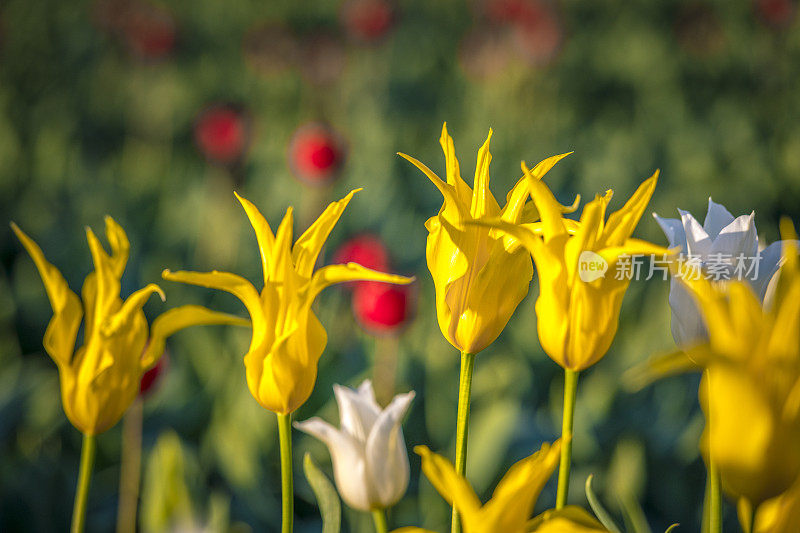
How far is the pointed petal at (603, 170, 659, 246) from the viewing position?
0.85 feet

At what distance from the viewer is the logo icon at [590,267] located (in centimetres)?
26

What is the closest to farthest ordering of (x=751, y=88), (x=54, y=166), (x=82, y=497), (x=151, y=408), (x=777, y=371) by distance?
1. (x=777, y=371)
2. (x=82, y=497)
3. (x=151, y=408)
4. (x=54, y=166)
5. (x=751, y=88)

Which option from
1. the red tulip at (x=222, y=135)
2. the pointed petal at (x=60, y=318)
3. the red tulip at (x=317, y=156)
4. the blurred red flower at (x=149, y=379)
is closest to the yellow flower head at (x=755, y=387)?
the pointed petal at (x=60, y=318)

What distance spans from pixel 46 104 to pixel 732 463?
2112 mm

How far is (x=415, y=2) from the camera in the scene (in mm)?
3270

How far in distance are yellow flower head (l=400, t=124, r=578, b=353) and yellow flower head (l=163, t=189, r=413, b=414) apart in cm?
4

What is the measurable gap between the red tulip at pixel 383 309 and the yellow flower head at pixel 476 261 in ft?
1.26

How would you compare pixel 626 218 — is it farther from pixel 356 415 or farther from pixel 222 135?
pixel 222 135

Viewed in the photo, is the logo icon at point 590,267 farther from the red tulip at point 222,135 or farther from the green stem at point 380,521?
the red tulip at point 222,135

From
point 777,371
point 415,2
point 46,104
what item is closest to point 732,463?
point 777,371

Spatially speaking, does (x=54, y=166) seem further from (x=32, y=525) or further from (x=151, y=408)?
(x=32, y=525)

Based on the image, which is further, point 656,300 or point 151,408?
point 656,300

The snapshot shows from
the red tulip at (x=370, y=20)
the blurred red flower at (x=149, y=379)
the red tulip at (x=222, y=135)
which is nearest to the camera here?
the blurred red flower at (x=149, y=379)

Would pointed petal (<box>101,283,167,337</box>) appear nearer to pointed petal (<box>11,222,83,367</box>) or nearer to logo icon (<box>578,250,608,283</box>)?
pointed petal (<box>11,222,83,367</box>)
